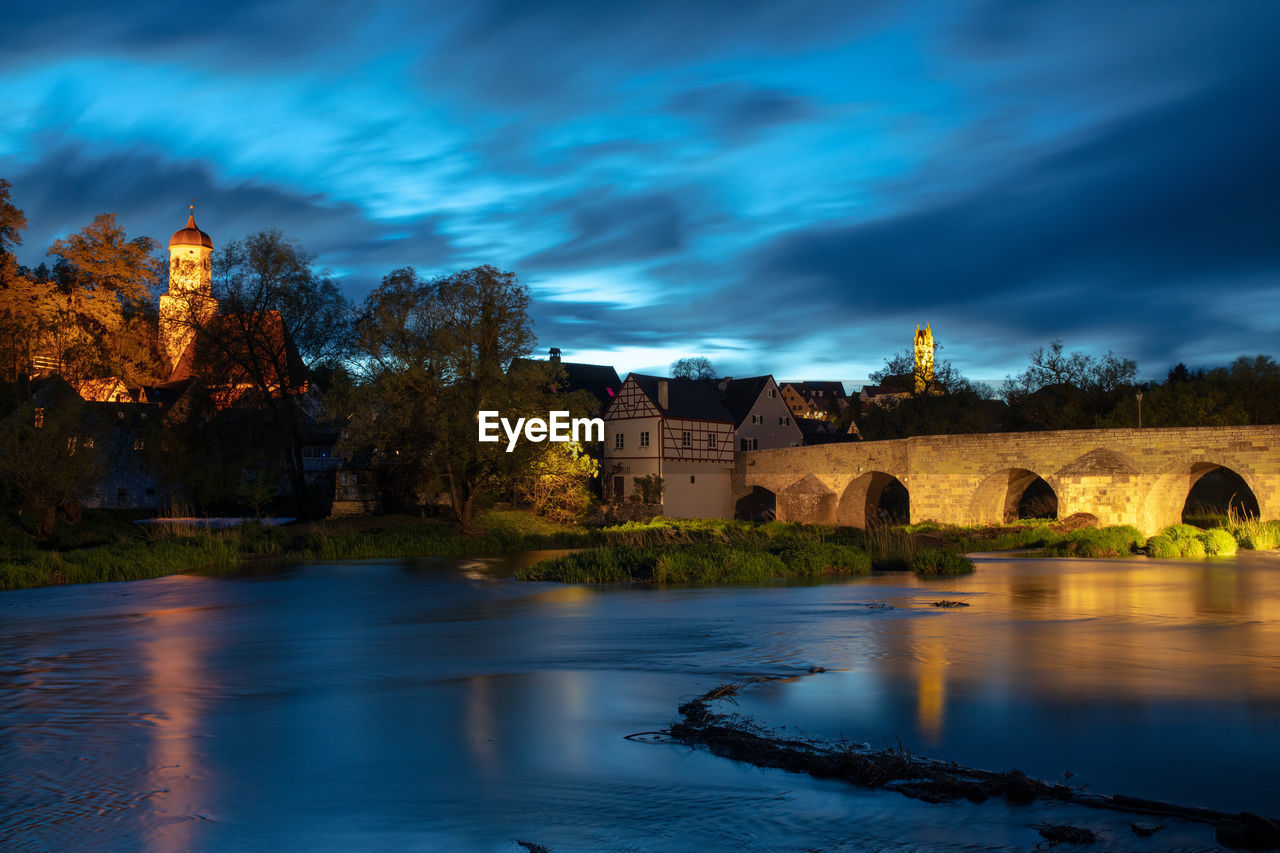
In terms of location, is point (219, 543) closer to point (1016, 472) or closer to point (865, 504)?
point (1016, 472)

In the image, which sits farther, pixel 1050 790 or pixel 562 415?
pixel 562 415

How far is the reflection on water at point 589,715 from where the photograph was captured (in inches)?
221

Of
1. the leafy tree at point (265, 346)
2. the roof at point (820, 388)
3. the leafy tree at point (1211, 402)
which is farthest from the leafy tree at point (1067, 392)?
the roof at point (820, 388)

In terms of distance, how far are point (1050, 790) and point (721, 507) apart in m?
41.3

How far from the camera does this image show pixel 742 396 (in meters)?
52.5

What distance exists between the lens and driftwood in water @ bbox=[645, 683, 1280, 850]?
5059mm

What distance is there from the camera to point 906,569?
23.7m

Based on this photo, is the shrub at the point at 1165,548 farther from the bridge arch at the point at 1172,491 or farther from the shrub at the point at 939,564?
the shrub at the point at 939,564

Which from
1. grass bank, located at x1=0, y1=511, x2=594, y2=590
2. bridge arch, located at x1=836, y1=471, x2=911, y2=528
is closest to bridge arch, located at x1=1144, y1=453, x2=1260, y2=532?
bridge arch, located at x1=836, y1=471, x2=911, y2=528

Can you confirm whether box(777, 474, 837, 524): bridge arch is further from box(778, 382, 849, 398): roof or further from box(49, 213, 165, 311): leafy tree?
box(778, 382, 849, 398): roof

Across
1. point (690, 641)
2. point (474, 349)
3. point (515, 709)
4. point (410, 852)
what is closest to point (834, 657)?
point (690, 641)

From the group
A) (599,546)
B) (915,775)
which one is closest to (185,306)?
(599,546)

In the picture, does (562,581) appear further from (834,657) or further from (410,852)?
(410,852)

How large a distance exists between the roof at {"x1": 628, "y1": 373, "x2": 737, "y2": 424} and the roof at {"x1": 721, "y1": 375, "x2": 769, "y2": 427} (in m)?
1.07
